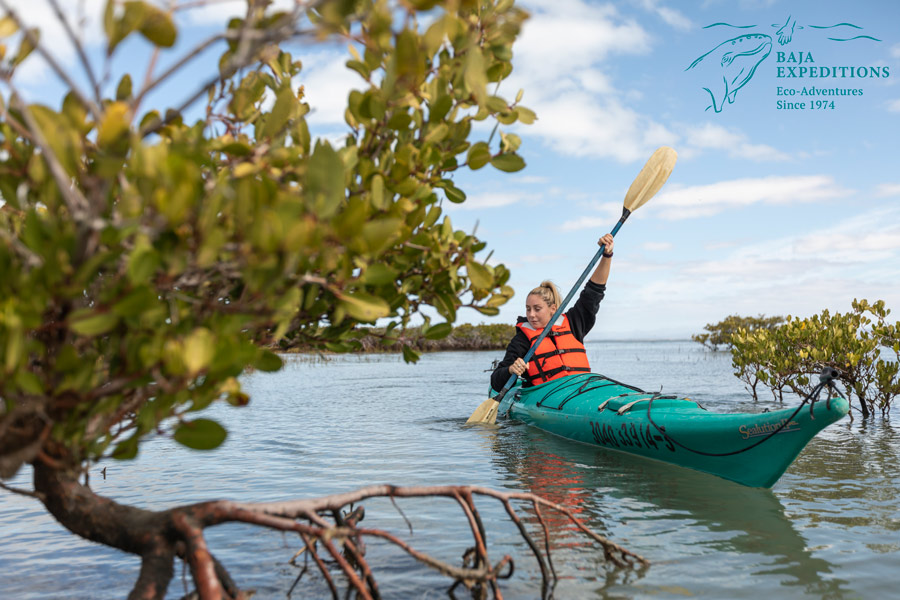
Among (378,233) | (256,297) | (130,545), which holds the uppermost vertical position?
(378,233)

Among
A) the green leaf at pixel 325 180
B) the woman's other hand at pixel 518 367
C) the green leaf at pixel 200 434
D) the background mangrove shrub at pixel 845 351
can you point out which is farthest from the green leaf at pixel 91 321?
the background mangrove shrub at pixel 845 351

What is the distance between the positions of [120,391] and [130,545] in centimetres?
114

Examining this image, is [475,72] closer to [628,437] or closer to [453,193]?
[453,193]

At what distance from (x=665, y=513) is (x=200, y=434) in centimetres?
445

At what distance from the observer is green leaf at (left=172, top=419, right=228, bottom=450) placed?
2148 mm

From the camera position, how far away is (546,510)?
5605mm

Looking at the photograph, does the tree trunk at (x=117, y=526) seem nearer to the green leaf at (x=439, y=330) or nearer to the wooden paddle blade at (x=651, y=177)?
the green leaf at (x=439, y=330)

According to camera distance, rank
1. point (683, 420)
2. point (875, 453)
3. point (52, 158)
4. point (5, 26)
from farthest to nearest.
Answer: point (875, 453), point (683, 420), point (5, 26), point (52, 158)

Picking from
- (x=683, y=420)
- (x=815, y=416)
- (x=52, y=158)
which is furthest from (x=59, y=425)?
(x=683, y=420)

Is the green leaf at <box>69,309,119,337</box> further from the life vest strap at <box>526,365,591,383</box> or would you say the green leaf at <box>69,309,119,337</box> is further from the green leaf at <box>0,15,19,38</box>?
the life vest strap at <box>526,365,591,383</box>

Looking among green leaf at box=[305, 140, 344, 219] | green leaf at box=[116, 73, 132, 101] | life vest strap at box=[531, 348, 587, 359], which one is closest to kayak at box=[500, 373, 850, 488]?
life vest strap at box=[531, 348, 587, 359]

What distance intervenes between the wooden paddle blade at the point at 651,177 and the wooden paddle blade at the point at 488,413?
381cm

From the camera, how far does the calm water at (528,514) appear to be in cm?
396

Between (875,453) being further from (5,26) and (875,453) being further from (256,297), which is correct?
(5,26)
